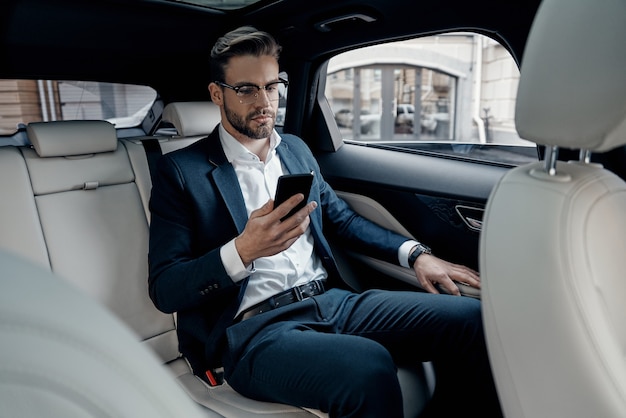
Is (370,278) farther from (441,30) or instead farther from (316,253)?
(441,30)

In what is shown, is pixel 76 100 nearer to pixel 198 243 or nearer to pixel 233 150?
pixel 233 150

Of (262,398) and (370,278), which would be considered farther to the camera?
(370,278)

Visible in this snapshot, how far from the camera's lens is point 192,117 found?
1.91 metres

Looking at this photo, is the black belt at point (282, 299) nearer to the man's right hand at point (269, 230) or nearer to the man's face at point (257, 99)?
the man's right hand at point (269, 230)

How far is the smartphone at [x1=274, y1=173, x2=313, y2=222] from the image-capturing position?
1.24 meters

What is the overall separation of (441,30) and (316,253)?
82 cm

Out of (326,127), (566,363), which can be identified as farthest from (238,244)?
(326,127)

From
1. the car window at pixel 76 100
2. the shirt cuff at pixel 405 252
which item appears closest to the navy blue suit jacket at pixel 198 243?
the shirt cuff at pixel 405 252

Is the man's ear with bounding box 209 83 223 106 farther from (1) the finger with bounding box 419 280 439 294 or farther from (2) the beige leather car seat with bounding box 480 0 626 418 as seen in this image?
(2) the beige leather car seat with bounding box 480 0 626 418

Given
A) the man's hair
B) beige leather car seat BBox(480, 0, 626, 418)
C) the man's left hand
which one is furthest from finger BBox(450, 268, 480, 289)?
the man's hair

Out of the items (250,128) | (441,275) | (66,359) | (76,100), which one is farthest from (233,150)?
(76,100)

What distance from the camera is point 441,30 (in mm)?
1678

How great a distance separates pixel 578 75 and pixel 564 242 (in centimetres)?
25

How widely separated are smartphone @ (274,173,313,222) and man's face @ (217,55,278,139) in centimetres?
36
